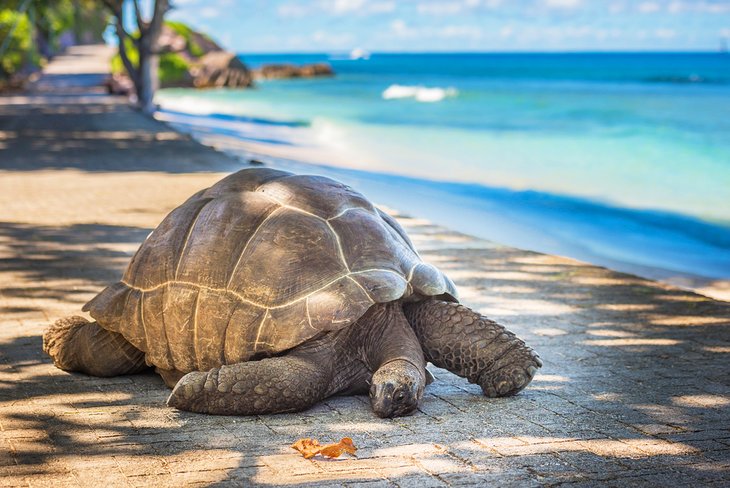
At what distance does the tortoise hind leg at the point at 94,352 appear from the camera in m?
6.16

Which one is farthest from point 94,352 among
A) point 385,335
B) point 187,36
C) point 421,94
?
point 187,36

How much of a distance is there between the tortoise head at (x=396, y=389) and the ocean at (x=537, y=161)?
6.93 meters

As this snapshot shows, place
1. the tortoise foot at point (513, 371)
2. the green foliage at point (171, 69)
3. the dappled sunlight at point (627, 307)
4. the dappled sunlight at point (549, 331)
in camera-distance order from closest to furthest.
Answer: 1. the tortoise foot at point (513, 371)
2. the dappled sunlight at point (549, 331)
3. the dappled sunlight at point (627, 307)
4. the green foliage at point (171, 69)

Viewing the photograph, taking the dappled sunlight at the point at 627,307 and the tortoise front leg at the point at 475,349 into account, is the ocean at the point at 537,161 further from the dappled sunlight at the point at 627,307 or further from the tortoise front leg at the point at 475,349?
the tortoise front leg at the point at 475,349

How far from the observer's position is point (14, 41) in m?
46.7

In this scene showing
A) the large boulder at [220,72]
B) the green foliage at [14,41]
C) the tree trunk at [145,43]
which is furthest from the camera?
the large boulder at [220,72]

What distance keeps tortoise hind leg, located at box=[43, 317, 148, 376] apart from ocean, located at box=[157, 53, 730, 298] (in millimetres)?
7254

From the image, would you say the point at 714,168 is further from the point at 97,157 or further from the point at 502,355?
the point at 502,355

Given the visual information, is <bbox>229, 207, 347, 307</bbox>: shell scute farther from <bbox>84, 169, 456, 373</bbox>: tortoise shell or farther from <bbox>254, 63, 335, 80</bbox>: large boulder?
<bbox>254, 63, 335, 80</bbox>: large boulder

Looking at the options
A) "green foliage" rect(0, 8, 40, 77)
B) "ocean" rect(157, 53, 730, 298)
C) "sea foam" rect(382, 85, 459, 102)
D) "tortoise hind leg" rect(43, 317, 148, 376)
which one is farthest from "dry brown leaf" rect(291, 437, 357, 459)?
"sea foam" rect(382, 85, 459, 102)

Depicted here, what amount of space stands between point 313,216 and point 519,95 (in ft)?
195

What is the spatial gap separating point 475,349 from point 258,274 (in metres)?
1.27

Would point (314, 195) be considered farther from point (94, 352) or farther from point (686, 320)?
point (686, 320)

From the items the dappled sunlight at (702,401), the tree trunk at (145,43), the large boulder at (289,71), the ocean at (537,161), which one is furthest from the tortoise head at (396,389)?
the large boulder at (289,71)
